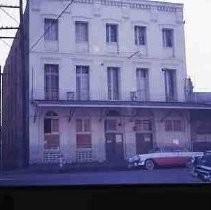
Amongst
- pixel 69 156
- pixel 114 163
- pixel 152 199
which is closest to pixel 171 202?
pixel 152 199

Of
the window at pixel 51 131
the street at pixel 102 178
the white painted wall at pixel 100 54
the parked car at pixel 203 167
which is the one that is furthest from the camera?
the white painted wall at pixel 100 54

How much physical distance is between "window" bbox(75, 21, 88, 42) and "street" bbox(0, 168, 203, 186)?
1.34 meters

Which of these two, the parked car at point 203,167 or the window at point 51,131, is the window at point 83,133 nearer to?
the window at point 51,131

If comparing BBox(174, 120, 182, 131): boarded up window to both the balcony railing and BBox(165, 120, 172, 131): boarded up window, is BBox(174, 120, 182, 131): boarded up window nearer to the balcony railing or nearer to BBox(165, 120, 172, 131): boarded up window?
BBox(165, 120, 172, 131): boarded up window

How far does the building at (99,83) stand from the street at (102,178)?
27 centimetres

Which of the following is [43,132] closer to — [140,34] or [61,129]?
[61,129]

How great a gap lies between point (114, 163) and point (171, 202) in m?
0.70

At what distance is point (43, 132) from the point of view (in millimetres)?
3969

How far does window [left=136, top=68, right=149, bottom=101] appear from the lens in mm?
4242

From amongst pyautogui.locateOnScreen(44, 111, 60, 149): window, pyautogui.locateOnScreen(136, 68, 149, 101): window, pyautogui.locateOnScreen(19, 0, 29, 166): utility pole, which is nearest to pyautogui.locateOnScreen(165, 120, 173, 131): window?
pyautogui.locateOnScreen(136, 68, 149, 101): window

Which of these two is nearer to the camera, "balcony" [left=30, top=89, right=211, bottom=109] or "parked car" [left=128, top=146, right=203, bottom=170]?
"parked car" [left=128, top=146, right=203, bottom=170]

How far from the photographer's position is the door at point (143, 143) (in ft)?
13.3

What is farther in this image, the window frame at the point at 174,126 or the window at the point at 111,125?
the window frame at the point at 174,126

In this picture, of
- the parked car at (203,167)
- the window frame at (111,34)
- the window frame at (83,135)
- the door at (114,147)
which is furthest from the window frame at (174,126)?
the window frame at (111,34)
